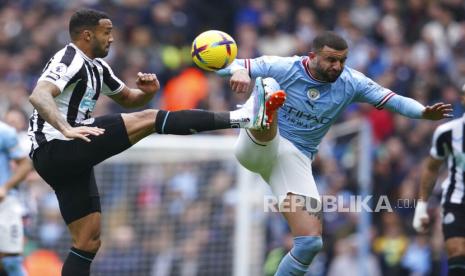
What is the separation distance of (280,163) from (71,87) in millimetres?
2016

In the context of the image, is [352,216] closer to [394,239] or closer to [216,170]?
[394,239]

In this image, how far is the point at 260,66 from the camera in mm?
9734

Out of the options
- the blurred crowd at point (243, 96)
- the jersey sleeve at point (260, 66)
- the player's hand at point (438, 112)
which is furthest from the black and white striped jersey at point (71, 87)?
the blurred crowd at point (243, 96)

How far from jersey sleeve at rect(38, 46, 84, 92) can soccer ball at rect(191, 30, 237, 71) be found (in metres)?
1.09

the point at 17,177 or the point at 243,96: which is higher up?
the point at 243,96

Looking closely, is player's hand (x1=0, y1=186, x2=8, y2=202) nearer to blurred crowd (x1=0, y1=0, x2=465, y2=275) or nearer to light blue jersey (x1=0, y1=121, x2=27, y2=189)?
light blue jersey (x1=0, y1=121, x2=27, y2=189)

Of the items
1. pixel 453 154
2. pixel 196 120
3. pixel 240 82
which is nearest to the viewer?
pixel 240 82

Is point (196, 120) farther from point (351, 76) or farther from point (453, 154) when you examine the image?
point (453, 154)

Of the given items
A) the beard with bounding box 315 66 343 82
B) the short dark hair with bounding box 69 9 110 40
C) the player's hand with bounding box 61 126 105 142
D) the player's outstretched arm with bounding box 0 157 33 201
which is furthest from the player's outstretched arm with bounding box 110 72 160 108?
the player's outstretched arm with bounding box 0 157 33 201

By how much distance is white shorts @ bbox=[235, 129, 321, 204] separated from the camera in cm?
980

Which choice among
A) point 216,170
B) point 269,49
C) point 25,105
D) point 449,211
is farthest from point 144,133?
point 269,49

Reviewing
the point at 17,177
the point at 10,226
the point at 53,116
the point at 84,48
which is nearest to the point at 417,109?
the point at 84,48

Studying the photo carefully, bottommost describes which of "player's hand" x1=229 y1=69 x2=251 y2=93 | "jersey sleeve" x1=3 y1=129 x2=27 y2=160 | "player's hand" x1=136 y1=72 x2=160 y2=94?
"jersey sleeve" x1=3 y1=129 x2=27 y2=160

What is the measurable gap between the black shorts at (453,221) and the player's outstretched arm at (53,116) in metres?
3.65
